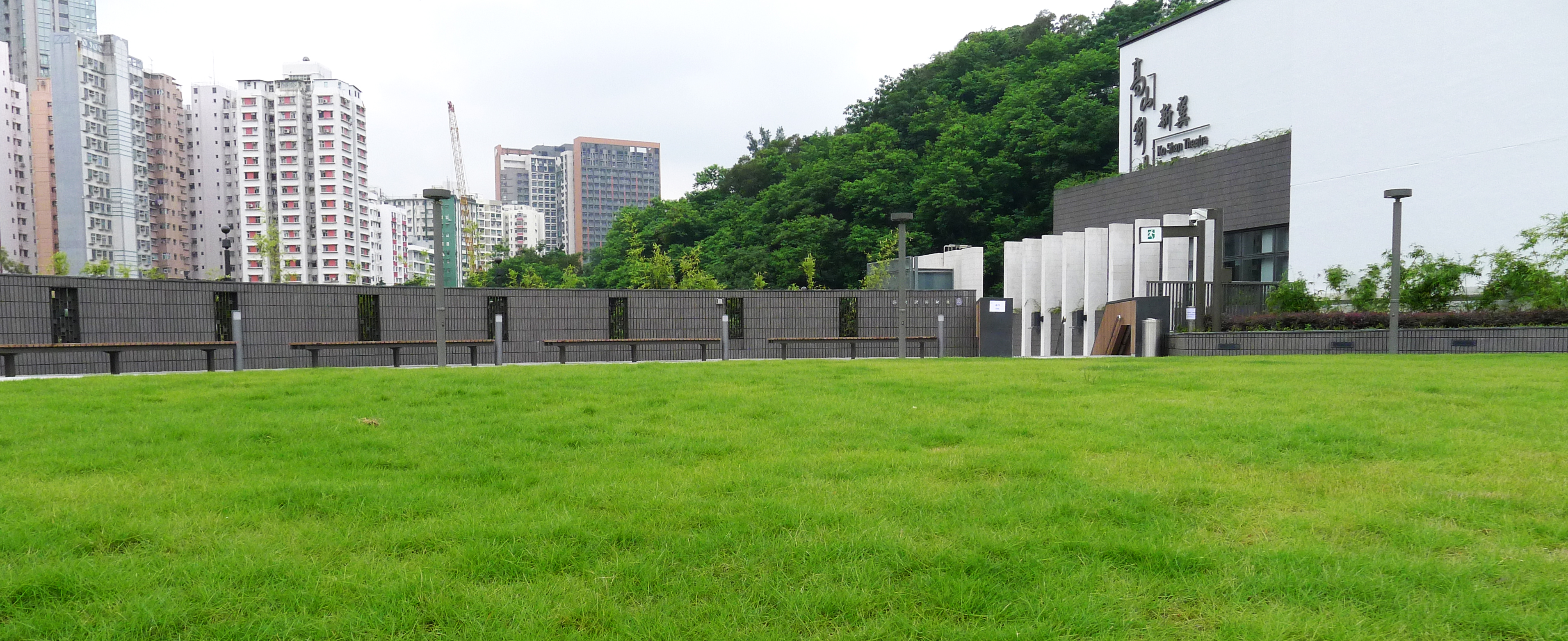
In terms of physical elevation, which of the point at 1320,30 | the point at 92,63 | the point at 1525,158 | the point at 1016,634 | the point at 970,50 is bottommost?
the point at 1016,634

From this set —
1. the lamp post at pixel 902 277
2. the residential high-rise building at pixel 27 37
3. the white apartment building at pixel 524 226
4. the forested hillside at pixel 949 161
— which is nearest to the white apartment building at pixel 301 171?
the residential high-rise building at pixel 27 37

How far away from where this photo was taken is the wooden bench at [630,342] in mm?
18078

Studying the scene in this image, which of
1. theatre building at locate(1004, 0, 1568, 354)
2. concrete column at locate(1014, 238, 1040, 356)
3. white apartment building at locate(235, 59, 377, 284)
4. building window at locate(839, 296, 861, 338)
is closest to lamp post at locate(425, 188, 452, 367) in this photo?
building window at locate(839, 296, 861, 338)

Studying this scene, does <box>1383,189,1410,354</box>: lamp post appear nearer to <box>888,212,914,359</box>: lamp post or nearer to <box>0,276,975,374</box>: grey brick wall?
<box>888,212,914,359</box>: lamp post

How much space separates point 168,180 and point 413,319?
362 ft

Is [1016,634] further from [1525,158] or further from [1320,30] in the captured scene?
[1320,30]

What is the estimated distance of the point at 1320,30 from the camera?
24.6 meters

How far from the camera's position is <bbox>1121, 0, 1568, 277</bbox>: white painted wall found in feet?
63.7

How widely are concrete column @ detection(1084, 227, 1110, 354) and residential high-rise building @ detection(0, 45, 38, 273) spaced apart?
321 ft

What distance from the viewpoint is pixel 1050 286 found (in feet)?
93.0

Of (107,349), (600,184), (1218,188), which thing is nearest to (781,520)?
(107,349)

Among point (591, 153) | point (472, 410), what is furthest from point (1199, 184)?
point (591, 153)

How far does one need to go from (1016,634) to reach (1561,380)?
9.26m

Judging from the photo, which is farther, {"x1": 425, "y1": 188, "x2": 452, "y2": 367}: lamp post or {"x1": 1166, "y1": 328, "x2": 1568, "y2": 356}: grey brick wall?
{"x1": 1166, "y1": 328, "x2": 1568, "y2": 356}: grey brick wall
